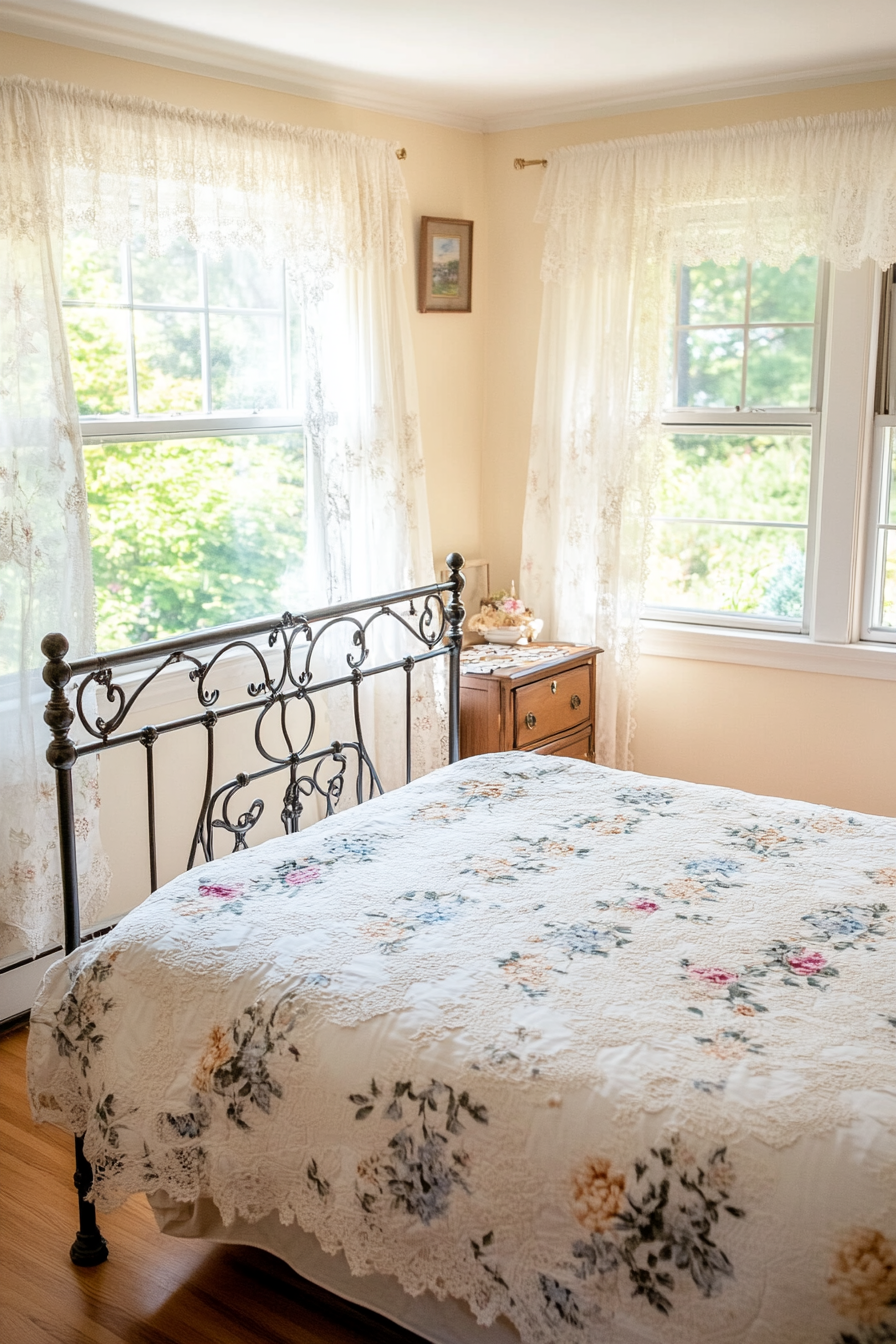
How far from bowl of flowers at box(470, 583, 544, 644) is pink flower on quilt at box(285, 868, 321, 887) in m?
2.19

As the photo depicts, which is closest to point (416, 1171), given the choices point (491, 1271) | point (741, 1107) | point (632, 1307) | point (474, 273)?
point (491, 1271)

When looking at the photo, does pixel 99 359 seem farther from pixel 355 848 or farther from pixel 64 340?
pixel 355 848

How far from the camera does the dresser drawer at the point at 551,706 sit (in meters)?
4.13

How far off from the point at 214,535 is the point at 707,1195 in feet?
9.08

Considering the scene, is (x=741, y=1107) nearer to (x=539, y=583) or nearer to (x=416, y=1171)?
(x=416, y=1171)

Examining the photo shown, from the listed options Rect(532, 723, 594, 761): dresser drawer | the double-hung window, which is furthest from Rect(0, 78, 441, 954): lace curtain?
the double-hung window

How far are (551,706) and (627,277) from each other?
1.54 m

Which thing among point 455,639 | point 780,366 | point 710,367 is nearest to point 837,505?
point 780,366

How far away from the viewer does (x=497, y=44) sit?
350cm

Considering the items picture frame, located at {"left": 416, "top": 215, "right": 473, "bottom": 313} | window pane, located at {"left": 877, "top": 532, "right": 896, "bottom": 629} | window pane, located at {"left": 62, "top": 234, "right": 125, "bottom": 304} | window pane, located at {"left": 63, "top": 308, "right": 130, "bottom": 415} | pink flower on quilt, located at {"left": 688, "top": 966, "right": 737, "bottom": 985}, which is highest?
picture frame, located at {"left": 416, "top": 215, "right": 473, "bottom": 313}

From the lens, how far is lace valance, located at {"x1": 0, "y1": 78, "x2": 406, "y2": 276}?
302cm

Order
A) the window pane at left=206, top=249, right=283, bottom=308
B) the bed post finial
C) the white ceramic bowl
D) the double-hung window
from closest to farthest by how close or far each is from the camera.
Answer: the bed post finial, the window pane at left=206, top=249, right=283, bottom=308, the double-hung window, the white ceramic bowl

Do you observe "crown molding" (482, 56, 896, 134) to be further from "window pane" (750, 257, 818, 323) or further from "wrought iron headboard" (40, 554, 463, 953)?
"wrought iron headboard" (40, 554, 463, 953)

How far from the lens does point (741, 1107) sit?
162 cm
